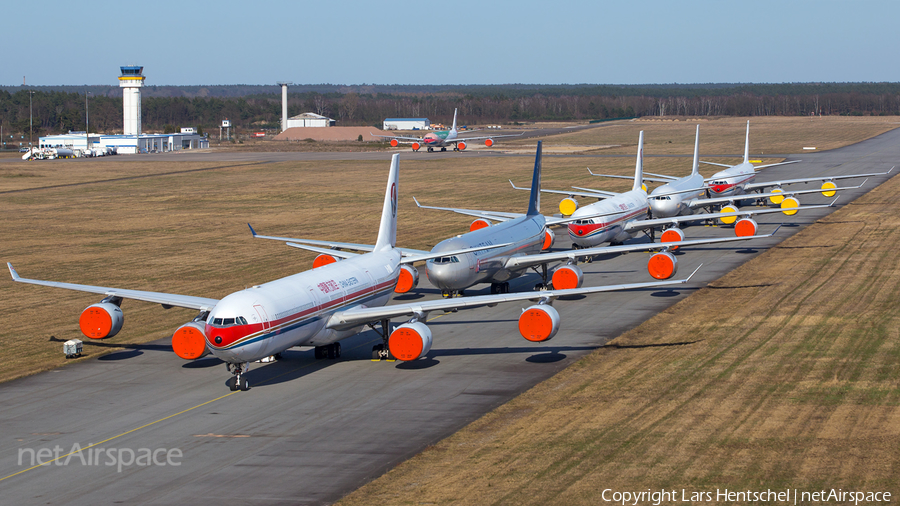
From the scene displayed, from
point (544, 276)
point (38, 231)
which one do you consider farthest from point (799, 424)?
point (38, 231)

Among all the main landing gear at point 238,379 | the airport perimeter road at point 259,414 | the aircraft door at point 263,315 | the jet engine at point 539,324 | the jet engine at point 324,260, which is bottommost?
the airport perimeter road at point 259,414

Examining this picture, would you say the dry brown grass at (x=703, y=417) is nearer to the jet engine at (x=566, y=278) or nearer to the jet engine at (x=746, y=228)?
the jet engine at (x=566, y=278)

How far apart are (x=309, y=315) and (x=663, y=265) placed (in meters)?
26.5

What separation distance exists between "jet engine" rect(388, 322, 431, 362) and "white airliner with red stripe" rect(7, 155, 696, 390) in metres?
0.04

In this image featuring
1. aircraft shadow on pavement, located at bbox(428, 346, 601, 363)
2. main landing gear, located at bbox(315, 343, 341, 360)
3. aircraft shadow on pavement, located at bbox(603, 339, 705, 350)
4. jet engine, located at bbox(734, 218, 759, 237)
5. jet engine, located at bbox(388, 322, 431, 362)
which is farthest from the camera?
jet engine, located at bbox(734, 218, 759, 237)

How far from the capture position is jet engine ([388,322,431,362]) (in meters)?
37.7

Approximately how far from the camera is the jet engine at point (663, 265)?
182ft

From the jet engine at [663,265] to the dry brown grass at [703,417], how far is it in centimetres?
332

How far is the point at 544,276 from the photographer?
2259 inches

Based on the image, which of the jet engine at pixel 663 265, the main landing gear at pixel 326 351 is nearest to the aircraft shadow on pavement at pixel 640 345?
the jet engine at pixel 663 265

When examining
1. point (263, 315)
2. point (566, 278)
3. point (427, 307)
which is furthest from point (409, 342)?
point (566, 278)

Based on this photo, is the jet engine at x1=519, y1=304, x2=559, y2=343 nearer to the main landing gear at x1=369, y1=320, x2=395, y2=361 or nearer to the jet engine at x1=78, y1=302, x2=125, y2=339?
the main landing gear at x1=369, y1=320, x2=395, y2=361

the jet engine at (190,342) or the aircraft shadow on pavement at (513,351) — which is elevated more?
the jet engine at (190,342)

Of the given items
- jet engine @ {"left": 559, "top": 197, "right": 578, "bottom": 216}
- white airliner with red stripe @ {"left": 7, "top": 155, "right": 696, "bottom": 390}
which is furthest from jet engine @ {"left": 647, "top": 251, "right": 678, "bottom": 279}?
jet engine @ {"left": 559, "top": 197, "right": 578, "bottom": 216}
